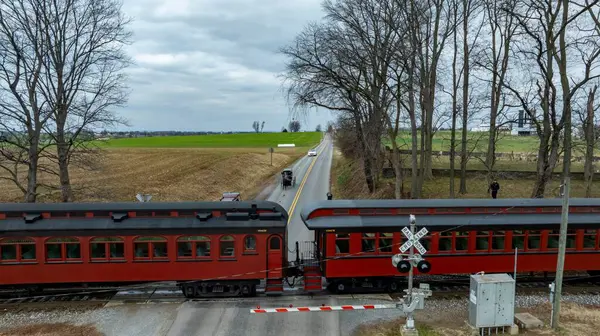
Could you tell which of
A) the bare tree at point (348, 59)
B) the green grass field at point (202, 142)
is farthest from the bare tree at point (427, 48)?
the green grass field at point (202, 142)

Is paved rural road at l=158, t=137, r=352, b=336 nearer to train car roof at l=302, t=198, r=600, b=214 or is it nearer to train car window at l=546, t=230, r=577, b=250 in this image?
train car roof at l=302, t=198, r=600, b=214

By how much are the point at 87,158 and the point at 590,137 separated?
2967 cm

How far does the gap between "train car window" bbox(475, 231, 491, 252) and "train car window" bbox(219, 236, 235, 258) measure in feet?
28.5

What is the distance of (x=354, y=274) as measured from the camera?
13.7 m

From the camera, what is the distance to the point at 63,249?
13.3 metres

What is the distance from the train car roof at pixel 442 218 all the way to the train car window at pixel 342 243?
0.31m

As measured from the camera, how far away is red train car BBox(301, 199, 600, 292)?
13.6 meters

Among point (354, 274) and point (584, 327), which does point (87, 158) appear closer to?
point (354, 274)

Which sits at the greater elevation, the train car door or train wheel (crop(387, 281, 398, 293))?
the train car door

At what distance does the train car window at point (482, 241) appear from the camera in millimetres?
14219

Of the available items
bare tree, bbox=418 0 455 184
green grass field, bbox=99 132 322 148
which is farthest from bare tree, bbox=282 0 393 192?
green grass field, bbox=99 132 322 148

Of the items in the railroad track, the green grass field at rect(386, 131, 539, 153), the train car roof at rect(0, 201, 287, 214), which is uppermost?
the green grass field at rect(386, 131, 539, 153)

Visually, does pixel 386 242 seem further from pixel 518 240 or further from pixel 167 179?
pixel 167 179

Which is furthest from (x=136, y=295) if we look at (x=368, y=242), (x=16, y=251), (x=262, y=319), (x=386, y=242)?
(x=386, y=242)
